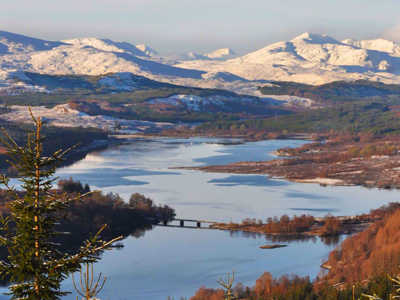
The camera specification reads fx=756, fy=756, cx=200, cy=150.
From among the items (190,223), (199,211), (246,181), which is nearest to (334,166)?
(246,181)

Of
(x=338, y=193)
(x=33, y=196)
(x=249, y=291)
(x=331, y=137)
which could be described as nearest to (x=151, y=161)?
(x=338, y=193)

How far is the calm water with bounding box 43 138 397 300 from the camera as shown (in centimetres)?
4741

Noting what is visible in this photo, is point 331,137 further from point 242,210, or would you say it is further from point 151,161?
point 242,210

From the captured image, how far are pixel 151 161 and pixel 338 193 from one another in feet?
135

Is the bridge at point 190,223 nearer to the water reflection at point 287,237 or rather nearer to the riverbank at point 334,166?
the water reflection at point 287,237

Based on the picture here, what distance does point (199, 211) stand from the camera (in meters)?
70.4

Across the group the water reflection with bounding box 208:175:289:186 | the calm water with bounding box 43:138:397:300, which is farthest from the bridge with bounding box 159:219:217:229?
the water reflection with bounding box 208:175:289:186

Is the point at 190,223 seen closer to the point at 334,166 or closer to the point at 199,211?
the point at 199,211

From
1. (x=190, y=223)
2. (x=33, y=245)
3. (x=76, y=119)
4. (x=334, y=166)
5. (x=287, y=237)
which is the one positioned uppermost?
(x=33, y=245)

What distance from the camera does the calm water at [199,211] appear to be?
4741cm

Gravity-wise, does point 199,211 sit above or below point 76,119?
below

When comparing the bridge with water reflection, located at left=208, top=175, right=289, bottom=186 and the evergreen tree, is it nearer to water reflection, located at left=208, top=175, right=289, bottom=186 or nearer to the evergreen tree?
water reflection, located at left=208, top=175, right=289, bottom=186

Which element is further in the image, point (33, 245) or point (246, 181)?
point (246, 181)

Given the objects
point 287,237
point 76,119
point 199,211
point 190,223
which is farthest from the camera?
point 76,119
